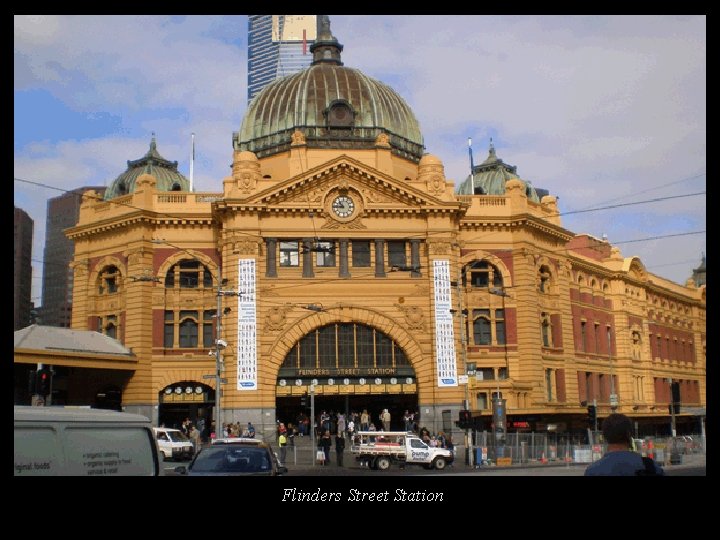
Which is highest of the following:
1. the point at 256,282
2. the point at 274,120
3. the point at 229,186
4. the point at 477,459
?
the point at 274,120

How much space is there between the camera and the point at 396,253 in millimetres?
55812

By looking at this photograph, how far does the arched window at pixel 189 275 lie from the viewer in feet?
185

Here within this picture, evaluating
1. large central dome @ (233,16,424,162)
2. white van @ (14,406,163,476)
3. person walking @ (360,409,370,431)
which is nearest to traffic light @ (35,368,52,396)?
white van @ (14,406,163,476)

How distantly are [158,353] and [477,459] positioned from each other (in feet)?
76.6

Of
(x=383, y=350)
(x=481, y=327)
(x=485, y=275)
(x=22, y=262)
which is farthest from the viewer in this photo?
(x=485, y=275)

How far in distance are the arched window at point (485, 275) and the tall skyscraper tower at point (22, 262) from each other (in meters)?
28.6

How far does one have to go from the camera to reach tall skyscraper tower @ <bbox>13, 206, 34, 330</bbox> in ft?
114

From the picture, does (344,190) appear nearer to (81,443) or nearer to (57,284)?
(81,443)

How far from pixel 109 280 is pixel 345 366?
1796 centimetres

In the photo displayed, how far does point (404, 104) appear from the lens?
68.2m

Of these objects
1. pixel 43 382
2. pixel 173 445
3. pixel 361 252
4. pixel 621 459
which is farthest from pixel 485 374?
pixel 621 459
